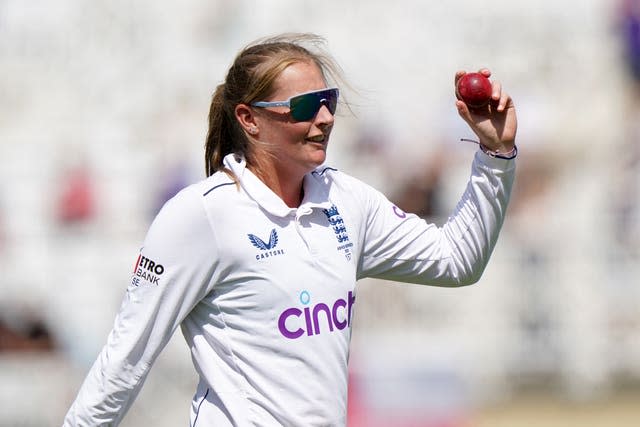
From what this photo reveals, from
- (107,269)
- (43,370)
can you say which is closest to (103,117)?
(107,269)

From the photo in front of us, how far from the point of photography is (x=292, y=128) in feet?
9.89

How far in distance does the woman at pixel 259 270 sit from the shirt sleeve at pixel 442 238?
0.10m

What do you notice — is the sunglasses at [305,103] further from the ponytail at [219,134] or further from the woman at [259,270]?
the ponytail at [219,134]

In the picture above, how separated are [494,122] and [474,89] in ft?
0.42

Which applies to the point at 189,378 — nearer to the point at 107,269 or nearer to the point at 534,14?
the point at 107,269

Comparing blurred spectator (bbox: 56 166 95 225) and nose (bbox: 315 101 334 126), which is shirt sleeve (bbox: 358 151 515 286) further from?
blurred spectator (bbox: 56 166 95 225)

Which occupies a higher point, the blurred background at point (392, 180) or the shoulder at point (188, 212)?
the shoulder at point (188, 212)

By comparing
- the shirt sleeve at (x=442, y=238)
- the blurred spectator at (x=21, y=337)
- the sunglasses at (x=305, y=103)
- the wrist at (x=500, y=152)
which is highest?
the sunglasses at (x=305, y=103)

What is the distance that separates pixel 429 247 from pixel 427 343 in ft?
17.7

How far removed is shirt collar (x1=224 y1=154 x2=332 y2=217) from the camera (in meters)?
2.99

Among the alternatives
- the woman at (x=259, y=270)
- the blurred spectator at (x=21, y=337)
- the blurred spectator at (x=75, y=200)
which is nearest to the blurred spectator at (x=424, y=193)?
the blurred spectator at (x=75, y=200)

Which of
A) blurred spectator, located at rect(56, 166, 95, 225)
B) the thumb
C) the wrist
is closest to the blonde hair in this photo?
the thumb

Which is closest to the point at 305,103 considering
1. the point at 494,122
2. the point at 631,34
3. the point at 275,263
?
the point at 275,263

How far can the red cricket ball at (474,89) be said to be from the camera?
3.09 metres
